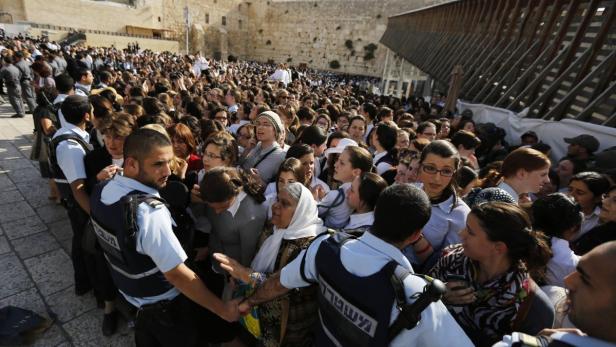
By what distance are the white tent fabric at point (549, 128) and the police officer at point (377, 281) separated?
170 inches

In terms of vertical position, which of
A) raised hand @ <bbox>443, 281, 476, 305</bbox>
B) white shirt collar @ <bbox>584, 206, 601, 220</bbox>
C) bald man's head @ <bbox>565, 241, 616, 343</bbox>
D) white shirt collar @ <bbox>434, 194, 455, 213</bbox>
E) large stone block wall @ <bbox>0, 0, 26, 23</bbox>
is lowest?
white shirt collar @ <bbox>584, 206, 601, 220</bbox>

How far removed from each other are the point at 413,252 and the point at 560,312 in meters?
0.77

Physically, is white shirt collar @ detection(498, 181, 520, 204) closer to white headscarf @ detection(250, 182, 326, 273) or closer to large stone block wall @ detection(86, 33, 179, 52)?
white headscarf @ detection(250, 182, 326, 273)

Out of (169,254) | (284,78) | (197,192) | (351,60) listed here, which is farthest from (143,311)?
(351,60)

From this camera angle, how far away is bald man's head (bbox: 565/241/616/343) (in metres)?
0.93

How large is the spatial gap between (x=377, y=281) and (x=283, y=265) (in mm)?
785

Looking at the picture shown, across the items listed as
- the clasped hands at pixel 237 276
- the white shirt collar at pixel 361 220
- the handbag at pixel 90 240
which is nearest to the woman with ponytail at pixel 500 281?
the white shirt collar at pixel 361 220

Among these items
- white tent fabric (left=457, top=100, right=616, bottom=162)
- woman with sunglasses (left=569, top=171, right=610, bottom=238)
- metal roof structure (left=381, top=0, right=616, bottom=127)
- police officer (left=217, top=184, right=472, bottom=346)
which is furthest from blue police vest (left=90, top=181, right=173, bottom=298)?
metal roof structure (left=381, top=0, right=616, bottom=127)

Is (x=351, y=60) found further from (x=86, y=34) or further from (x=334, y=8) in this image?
(x=86, y=34)

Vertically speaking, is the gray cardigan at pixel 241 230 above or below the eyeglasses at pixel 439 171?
below

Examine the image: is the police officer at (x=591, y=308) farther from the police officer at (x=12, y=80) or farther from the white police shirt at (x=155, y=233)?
the police officer at (x=12, y=80)

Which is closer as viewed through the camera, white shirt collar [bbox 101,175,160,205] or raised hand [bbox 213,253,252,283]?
white shirt collar [bbox 101,175,160,205]

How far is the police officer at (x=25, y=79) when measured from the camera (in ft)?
26.9

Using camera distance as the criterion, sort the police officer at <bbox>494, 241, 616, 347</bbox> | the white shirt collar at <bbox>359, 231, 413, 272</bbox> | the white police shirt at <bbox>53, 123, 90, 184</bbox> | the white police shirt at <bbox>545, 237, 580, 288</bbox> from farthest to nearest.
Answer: the white police shirt at <bbox>53, 123, 90, 184</bbox>
the white police shirt at <bbox>545, 237, 580, 288</bbox>
the white shirt collar at <bbox>359, 231, 413, 272</bbox>
the police officer at <bbox>494, 241, 616, 347</bbox>
